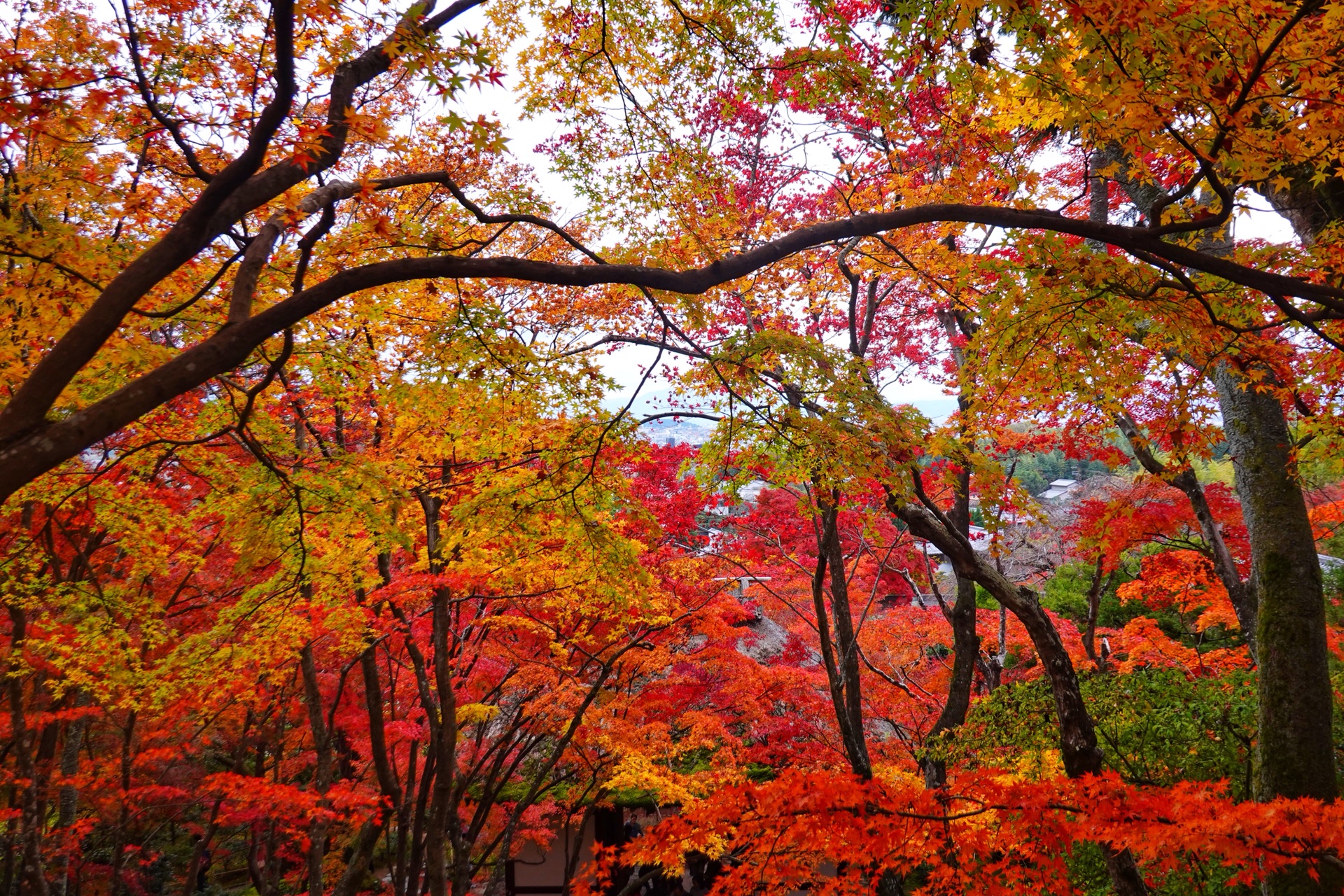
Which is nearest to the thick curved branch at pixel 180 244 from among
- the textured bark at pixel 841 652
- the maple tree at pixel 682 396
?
the maple tree at pixel 682 396

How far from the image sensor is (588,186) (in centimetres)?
501

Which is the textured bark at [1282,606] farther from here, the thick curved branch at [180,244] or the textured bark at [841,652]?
the thick curved branch at [180,244]

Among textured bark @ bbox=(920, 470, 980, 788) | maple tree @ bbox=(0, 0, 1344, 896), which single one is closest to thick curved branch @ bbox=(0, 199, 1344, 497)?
maple tree @ bbox=(0, 0, 1344, 896)

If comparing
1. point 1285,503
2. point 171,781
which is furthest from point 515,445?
point 171,781

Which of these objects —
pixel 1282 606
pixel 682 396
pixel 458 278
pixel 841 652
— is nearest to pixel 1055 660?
pixel 1282 606

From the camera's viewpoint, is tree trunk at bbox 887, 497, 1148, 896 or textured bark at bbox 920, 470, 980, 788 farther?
textured bark at bbox 920, 470, 980, 788

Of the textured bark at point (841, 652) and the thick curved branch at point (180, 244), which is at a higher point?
the thick curved branch at point (180, 244)

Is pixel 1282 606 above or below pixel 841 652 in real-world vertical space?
above

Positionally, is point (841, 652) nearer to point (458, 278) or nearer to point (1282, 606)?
point (1282, 606)

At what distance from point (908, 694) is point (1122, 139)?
713cm

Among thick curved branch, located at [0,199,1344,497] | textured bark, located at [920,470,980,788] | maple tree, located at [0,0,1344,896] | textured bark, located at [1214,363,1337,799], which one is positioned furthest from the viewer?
textured bark, located at [920,470,980,788]

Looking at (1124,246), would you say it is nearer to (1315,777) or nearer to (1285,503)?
(1285,503)

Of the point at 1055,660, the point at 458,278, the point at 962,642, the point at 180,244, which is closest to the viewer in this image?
the point at 180,244

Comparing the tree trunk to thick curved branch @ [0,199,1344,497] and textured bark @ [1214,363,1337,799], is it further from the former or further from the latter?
thick curved branch @ [0,199,1344,497]
